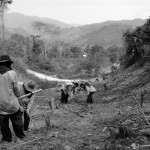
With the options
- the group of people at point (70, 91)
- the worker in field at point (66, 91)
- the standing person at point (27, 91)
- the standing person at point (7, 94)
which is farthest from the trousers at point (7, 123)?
the worker in field at point (66, 91)

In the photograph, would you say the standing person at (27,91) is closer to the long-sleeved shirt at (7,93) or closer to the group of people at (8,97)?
the group of people at (8,97)

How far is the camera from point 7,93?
5641mm

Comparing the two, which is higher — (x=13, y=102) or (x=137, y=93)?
(x=13, y=102)

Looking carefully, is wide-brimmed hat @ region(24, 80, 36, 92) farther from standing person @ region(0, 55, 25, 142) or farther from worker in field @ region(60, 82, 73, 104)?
worker in field @ region(60, 82, 73, 104)

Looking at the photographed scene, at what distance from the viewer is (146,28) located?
20.3 metres

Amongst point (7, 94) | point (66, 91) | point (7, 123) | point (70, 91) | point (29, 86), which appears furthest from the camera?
point (70, 91)

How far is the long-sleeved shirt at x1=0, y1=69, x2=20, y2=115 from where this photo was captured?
5.63 m

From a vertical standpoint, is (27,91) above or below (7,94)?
below

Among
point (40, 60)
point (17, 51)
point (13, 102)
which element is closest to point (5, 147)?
point (13, 102)

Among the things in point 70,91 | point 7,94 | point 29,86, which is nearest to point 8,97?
point 7,94

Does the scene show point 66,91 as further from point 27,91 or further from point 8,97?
point 8,97

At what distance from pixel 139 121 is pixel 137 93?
560 centimetres

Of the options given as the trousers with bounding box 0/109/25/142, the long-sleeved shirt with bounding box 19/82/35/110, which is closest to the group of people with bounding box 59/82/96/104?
the long-sleeved shirt with bounding box 19/82/35/110

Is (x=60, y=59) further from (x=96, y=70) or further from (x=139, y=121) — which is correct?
(x=139, y=121)
